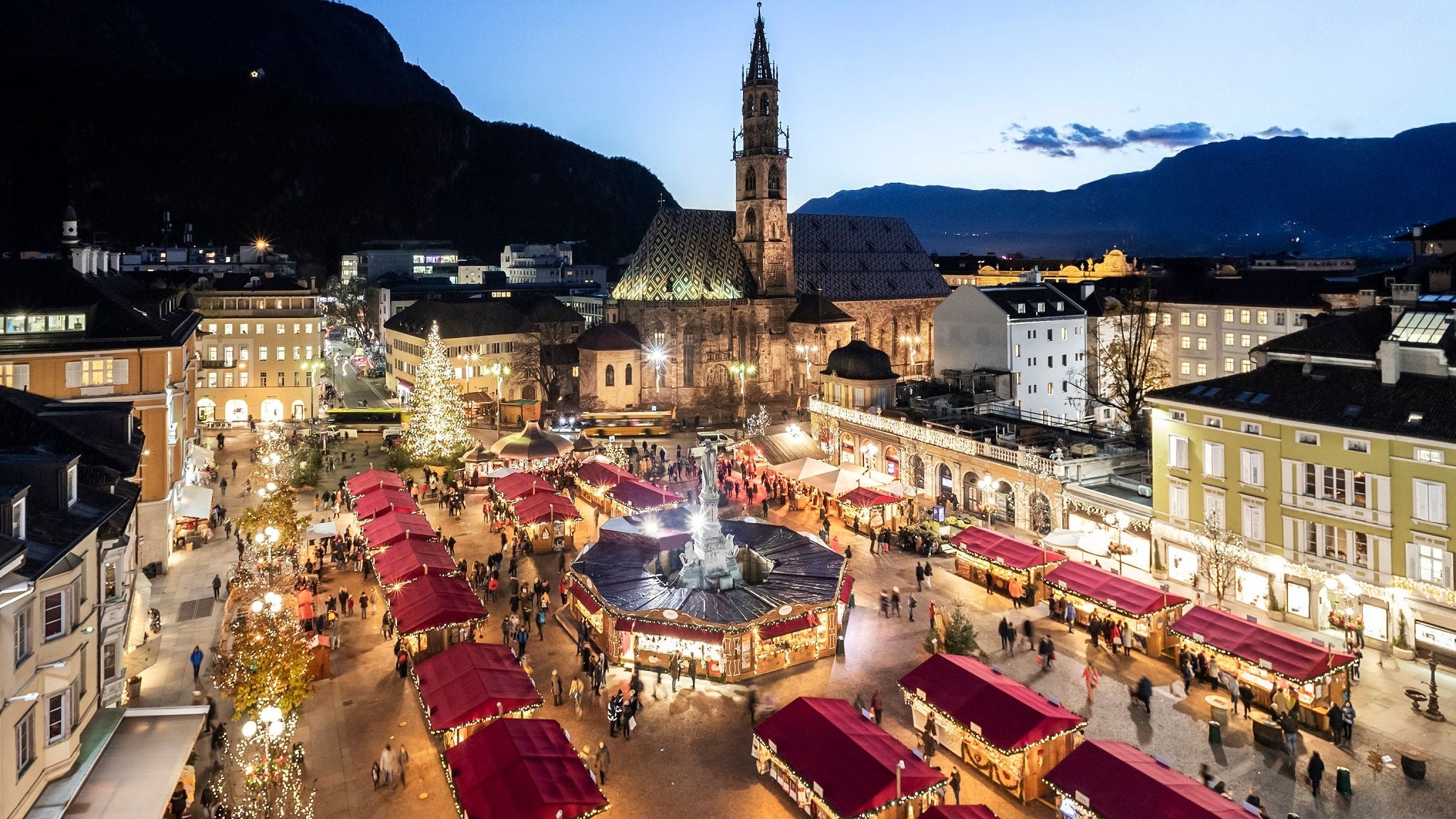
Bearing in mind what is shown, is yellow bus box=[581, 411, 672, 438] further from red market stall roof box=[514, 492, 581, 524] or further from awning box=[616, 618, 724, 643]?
awning box=[616, 618, 724, 643]

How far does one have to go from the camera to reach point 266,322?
67.6m

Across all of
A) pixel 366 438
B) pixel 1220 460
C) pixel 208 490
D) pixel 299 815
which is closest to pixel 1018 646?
pixel 1220 460

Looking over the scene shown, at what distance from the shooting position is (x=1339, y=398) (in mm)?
29188

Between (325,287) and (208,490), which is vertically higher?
(325,287)

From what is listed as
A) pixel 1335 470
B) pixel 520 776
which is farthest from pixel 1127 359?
pixel 520 776

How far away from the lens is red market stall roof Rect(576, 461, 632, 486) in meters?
45.7

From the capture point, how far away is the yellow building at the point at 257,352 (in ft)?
218

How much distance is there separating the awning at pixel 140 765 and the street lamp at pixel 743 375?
192 ft

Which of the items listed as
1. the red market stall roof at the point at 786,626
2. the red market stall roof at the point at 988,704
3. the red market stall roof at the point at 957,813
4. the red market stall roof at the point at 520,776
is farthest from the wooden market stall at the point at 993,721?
the red market stall roof at the point at 520,776

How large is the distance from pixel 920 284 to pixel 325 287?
314ft

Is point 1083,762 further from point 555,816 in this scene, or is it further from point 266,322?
point 266,322

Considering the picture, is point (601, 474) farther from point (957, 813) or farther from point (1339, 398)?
point (957, 813)

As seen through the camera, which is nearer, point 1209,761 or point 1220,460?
point 1209,761

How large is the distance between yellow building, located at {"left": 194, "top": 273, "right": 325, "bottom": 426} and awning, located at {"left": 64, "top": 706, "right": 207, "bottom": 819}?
5313cm
